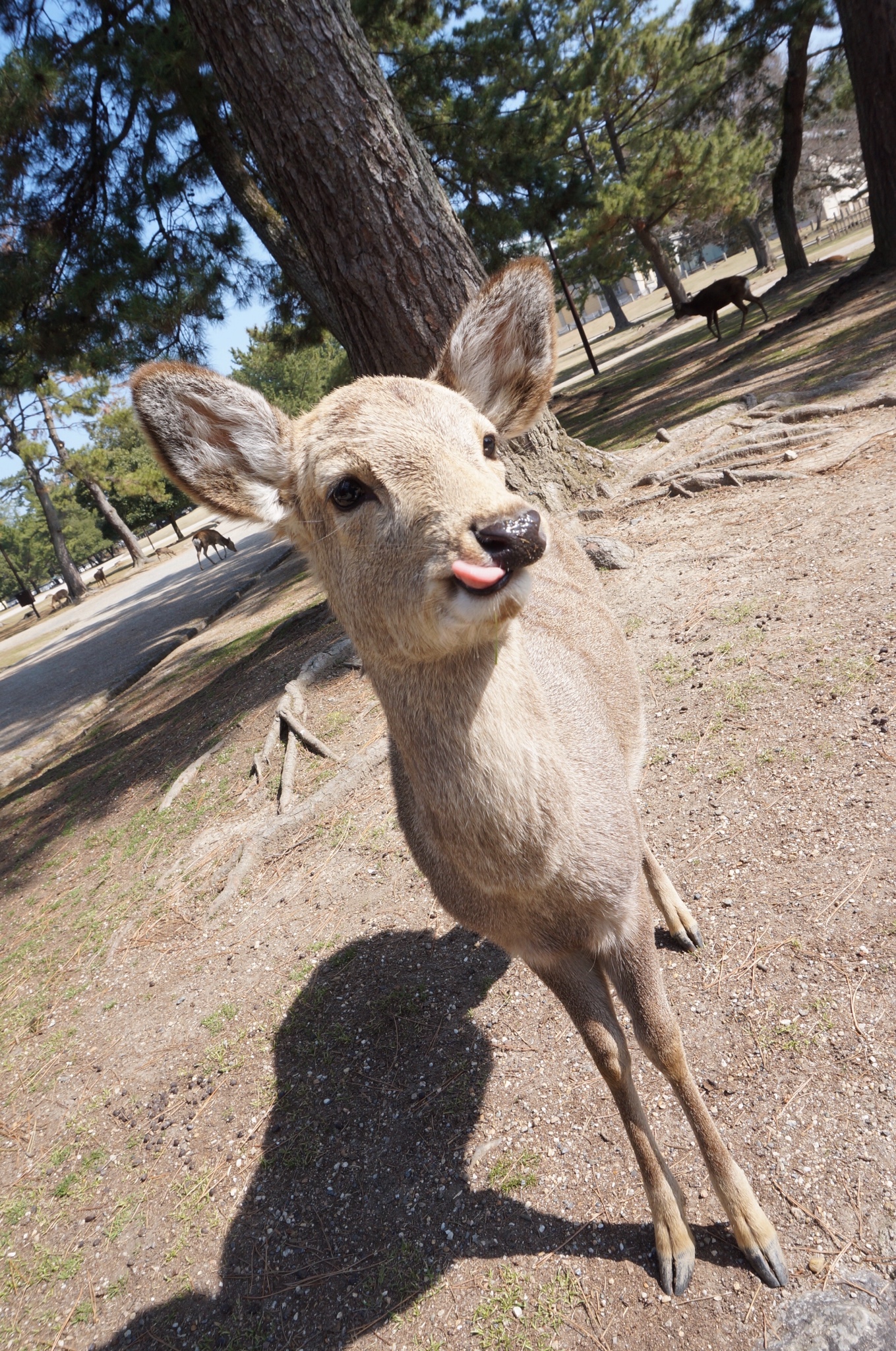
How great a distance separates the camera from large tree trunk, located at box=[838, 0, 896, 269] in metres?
12.1

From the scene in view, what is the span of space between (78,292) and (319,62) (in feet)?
15.7

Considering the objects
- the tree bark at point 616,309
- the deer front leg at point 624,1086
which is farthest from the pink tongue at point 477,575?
the tree bark at point 616,309

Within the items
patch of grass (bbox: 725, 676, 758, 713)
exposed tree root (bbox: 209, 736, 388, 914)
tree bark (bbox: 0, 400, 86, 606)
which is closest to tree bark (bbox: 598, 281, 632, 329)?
tree bark (bbox: 0, 400, 86, 606)

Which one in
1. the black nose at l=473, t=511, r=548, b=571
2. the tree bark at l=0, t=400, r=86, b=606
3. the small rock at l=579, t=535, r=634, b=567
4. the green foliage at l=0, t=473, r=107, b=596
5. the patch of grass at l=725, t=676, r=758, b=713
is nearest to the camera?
the black nose at l=473, t=511, r=548, b=571

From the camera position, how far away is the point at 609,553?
23.2 feet

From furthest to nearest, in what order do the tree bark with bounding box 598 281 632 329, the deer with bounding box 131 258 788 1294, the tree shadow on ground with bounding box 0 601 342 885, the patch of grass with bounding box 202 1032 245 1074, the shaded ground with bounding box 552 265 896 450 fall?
the tree bark with bounding box 598 281 632 329
the shaded ground with bounding box 552 265 896 450
the tree shadow on ground with bounding box 0 601 342 885
the patch of grass with bounding box 202 1032 245 1074
the deer with bounding box 131 258 788 1294

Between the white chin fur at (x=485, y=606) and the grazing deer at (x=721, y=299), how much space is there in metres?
20.1

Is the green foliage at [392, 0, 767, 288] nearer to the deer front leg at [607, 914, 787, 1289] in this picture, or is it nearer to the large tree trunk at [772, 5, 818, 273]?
the large tree trunk at [772, 5, 818, 273]

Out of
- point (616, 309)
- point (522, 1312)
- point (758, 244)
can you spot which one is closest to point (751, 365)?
point (522, 1312)

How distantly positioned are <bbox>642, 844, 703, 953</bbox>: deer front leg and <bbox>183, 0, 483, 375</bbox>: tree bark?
5.58m

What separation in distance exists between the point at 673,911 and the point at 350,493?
243 cm

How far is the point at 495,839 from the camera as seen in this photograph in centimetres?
219

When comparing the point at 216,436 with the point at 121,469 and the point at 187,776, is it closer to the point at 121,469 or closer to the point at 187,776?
the point at 187,776

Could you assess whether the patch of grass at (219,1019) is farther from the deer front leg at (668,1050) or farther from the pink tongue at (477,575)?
the pink tongue at (477,575)
